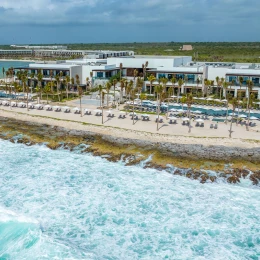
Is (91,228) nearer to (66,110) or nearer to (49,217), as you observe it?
(49,217)

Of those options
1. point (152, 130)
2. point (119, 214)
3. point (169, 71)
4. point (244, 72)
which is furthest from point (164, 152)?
point (169, 71)

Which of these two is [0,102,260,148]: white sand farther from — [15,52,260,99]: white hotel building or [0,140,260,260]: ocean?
[15,52,260,99]: white hotel building

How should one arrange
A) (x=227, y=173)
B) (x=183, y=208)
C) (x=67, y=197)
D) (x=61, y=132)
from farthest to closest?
1. (x=61, y=132)
2. (x=227, y=173)
3. (x=67, y=197)
4. (x=183, y=208)

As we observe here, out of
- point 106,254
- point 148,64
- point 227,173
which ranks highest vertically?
point 148,64

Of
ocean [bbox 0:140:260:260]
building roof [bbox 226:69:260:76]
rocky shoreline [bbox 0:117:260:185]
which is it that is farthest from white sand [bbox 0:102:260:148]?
building roof [bbox 226:69:260:76]

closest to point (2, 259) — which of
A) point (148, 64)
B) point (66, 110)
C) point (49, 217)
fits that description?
point (49, 217)

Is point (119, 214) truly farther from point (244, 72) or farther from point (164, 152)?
point (244, 72)
